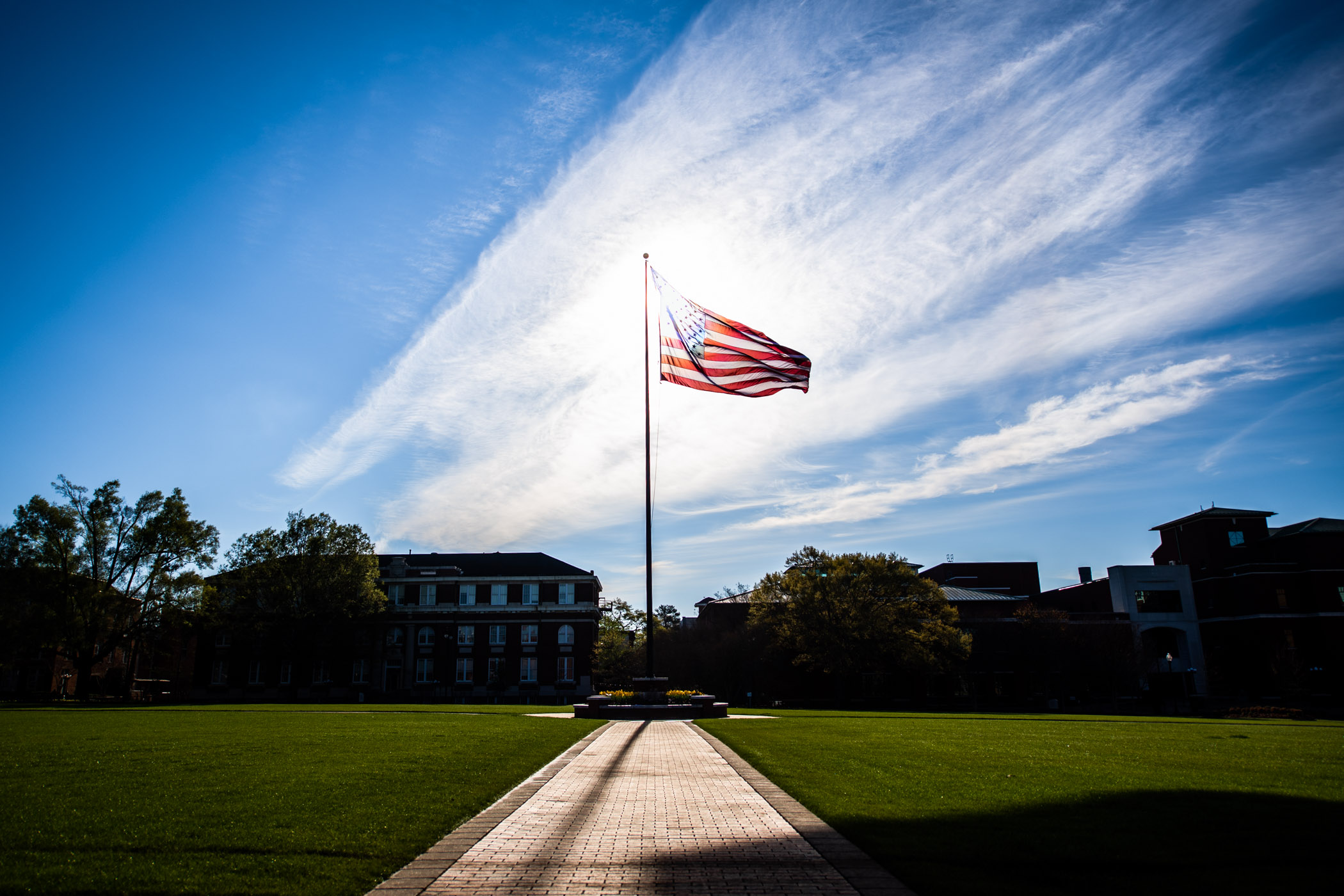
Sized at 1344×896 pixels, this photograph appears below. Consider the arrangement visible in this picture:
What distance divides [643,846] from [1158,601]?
8044 centimetres

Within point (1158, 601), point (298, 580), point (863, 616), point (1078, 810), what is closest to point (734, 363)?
point (1078, 810)

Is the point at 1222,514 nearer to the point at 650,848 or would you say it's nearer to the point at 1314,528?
the point at 1314,528

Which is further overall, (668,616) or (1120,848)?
(668,616)

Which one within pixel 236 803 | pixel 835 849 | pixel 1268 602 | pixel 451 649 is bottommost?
pixel 835 849

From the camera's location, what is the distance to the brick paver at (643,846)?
605cm

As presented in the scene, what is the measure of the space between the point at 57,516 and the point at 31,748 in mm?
47142

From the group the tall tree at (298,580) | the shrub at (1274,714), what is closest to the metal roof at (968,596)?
the shrub at (1274,714)

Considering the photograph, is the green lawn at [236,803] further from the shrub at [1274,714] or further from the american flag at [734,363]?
the shrub at [1274,714]

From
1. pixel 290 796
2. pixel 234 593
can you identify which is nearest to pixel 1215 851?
pixel 290 796

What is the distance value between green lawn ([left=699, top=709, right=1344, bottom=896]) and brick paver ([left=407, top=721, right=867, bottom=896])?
2.61 ft

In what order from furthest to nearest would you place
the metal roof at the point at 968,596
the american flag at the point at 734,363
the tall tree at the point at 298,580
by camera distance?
1. the metal roof at the point at 968,596
2. the tall tree at the point at 298,580
3. the american flag at the point at 734,363

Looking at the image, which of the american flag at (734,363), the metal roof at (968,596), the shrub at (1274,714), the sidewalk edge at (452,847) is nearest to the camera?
the sidewalk edge at (452,847)

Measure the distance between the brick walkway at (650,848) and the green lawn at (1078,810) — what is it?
1.67 feet

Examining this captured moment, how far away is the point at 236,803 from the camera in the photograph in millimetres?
9070
